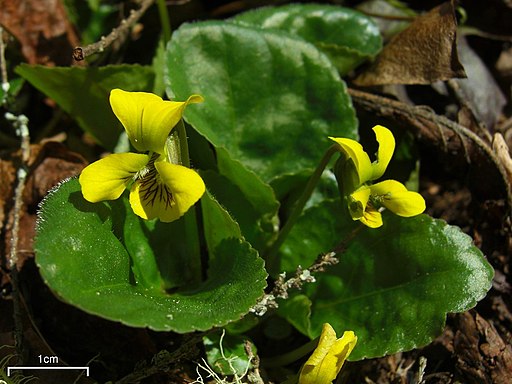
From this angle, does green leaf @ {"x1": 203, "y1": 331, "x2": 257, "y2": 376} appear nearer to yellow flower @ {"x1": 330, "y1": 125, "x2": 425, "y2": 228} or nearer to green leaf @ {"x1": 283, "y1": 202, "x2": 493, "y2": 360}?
green leaf @ {"x1": 283, "y1": 202, "x2": 493, "y2": 360}

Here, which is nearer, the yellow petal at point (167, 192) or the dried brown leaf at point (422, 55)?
the yellow petal at point (167, 192)

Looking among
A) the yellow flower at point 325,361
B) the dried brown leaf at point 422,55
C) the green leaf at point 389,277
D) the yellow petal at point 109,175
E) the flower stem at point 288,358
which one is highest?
the yellow petal at point 109,175

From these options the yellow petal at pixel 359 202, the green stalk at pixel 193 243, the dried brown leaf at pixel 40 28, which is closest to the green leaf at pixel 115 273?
the green stalk at pixel 193 243

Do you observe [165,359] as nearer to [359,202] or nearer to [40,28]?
[359,202]

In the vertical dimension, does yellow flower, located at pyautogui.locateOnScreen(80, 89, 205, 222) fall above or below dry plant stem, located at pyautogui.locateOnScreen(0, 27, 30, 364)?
above

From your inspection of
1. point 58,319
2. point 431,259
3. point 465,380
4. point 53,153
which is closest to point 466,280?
point 431,259

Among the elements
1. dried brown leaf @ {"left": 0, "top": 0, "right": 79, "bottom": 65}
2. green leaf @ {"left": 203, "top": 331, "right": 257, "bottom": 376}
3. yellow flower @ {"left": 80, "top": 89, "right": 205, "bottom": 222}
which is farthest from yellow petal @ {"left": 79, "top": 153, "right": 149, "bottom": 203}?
dried brown leaf @ {"left": 0, "top": 0, "right": 79, "bottom": 65}

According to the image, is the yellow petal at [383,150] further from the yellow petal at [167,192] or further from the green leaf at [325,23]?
the green leaf at [325,23]
